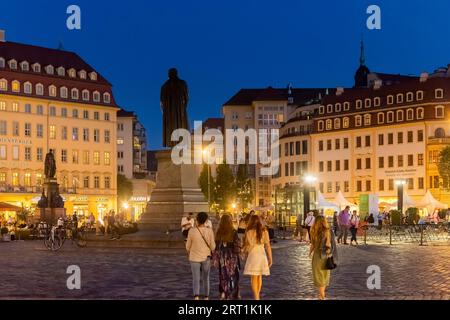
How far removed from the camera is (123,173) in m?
137

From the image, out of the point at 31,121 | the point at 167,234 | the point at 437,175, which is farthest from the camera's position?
the point at 31,121

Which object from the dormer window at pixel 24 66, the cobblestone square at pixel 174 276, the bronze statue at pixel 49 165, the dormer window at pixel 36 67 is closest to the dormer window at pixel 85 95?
the dormer window at pixel 36 67

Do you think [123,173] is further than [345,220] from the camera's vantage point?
Yes

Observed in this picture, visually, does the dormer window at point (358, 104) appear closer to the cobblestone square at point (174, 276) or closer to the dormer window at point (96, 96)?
the dormer window at point (96, 96)

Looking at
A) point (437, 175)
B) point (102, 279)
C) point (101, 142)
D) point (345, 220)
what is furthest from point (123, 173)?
point (102, 279)

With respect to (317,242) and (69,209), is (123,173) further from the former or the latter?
(317,242)

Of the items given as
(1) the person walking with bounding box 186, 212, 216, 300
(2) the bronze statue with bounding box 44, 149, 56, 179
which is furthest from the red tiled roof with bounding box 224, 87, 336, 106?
(1) the person walking with bounding box 186, 212, 216, 300

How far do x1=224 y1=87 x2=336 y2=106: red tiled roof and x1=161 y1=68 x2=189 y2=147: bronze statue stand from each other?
4450 inches

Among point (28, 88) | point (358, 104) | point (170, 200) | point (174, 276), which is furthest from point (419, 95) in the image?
point (174, 276)

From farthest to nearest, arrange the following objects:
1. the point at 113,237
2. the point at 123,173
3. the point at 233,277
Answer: the point at 123,173, the point at 113,237, the point at 233,277

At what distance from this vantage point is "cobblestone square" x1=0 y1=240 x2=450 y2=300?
612 inches

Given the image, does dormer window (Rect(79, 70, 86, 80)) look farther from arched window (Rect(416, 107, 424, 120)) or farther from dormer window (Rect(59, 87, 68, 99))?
arched window (Rect(416, 107, 424, 120))

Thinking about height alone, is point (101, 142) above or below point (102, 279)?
above
